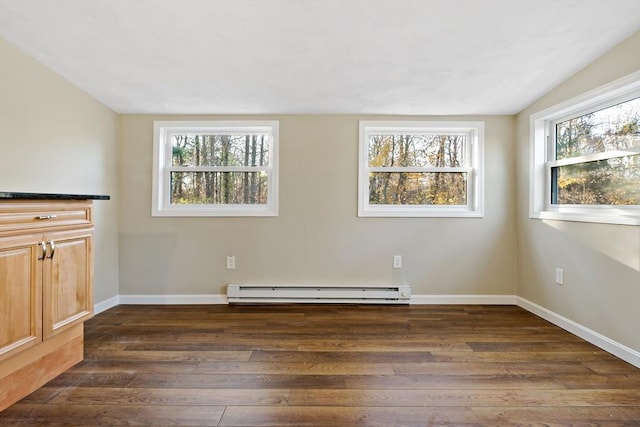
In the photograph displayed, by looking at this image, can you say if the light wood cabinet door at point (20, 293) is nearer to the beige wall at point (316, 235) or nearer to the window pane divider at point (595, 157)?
the beige wall at point (316, 235)

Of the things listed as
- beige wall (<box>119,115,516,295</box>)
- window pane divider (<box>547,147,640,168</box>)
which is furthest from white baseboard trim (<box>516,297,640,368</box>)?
window pane divider (<box>547,147,640,168</box>)

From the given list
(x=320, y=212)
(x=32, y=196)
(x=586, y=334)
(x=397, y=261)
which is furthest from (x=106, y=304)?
(x=586, y=334)

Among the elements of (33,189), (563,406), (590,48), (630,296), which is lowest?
(563,406)

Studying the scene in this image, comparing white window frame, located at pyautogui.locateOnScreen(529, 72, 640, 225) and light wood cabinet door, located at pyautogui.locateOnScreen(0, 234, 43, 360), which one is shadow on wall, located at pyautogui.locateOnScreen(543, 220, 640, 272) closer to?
white window frame, located at pyautogui.locateOnScreen(529, 72, 640, 225)

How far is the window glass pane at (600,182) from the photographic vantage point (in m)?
2.16

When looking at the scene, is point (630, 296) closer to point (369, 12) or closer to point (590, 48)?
point (590, 48)

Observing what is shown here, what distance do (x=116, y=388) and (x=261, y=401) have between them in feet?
2.70

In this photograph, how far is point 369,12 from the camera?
1.78m

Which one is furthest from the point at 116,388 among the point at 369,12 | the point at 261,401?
the point at 369,12

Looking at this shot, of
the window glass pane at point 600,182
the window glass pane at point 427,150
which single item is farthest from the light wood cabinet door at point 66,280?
the window glass pane at point 600,182

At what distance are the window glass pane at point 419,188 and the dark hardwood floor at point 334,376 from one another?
121 cm

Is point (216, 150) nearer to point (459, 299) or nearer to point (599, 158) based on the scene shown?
point (459, 299)

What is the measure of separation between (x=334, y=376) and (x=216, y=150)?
2.53 metres

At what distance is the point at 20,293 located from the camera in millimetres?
1597
